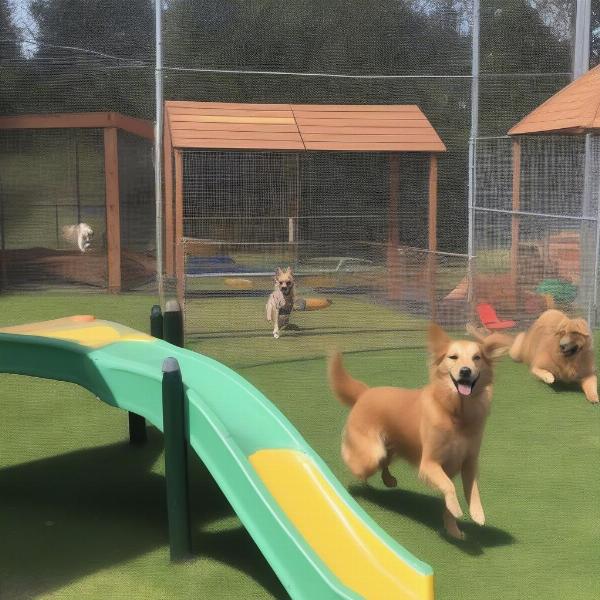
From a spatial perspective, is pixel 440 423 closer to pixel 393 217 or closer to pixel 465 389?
pixel 465 389

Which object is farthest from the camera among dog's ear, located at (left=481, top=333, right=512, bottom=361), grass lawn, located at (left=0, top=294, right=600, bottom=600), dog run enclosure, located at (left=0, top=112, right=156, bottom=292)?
dog run enclosure, located at (left=0, top=112, right=156, bottom=292)

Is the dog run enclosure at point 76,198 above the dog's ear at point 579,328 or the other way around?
above

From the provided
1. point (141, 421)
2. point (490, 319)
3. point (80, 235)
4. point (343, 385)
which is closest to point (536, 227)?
point (490, 319)

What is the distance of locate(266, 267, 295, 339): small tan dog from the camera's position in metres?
8.37

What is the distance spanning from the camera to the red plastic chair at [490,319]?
806 cm

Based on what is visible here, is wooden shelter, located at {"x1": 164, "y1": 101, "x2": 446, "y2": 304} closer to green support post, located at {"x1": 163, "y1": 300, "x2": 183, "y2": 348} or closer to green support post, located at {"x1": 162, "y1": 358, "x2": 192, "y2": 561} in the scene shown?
green support post, located at {"x1": 163, "y1": 300, "x2": 183, "y2": 348}

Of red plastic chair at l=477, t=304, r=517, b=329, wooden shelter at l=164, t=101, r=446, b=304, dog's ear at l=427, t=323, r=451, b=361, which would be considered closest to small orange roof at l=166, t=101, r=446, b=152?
wooden shelter at l=164, t=101, r=446, b=304

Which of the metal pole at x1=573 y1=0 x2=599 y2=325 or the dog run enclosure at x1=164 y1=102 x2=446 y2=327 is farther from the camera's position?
the dog run enclosure at x1=164 y1=102 x2=446 y2=327

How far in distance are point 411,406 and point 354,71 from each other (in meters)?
6.85

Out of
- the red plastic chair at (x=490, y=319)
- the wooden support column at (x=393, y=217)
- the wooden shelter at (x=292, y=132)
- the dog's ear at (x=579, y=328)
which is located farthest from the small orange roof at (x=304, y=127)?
the dog's ear at (x=579, y=328)

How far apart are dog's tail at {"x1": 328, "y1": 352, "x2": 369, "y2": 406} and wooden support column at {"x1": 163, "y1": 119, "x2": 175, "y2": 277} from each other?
5.44m

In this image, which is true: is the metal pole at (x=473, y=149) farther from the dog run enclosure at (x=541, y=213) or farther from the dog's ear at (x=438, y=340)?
the dog's ear at (x=438, y=340)

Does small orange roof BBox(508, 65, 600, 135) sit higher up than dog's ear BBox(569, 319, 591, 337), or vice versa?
small orange roof BBox(508, 65, 600, 135)

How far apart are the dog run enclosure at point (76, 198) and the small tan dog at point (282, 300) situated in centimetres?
324
